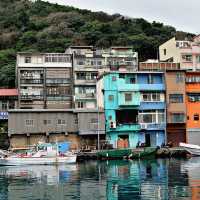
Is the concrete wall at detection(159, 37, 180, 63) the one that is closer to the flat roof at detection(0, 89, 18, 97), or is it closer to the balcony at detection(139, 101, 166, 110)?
the balcony at detection(139, 101, 166, 110)

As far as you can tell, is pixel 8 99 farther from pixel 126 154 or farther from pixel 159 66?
pixel 126 154

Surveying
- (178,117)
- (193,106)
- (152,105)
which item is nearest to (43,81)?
(152,105)

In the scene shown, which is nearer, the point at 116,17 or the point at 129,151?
the point at 129,151

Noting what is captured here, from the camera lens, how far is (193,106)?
231 feet

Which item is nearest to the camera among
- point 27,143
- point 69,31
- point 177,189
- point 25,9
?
point 177,189

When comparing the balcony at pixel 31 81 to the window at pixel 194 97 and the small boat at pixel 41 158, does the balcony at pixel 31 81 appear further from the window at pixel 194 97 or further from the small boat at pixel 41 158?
the window at pixel 194 97

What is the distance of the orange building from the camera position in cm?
6894

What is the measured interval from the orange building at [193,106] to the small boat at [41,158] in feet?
67.2

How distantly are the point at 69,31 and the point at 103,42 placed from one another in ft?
38.7

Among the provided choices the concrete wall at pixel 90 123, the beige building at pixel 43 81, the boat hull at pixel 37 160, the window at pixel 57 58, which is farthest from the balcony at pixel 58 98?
the boat hull at pixel 37 160

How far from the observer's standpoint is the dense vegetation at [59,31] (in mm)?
108875

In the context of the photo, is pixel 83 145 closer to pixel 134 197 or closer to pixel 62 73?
pixel 62 73

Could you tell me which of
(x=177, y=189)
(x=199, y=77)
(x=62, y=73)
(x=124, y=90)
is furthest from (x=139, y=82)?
(x=177, y=189)

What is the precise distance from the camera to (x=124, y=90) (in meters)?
68.1
